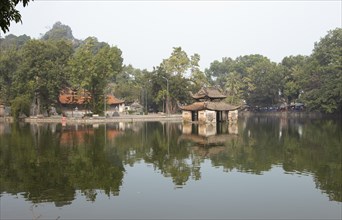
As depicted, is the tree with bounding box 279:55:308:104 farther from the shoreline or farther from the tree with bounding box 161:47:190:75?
the shoreline

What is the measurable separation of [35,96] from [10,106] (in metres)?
8.76

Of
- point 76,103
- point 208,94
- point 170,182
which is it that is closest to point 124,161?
point 170,182

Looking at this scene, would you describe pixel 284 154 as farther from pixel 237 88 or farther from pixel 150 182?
pixel 237 88

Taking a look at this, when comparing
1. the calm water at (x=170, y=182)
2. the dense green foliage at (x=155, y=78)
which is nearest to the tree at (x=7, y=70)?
the dense green foliage at (x=155, y=78)

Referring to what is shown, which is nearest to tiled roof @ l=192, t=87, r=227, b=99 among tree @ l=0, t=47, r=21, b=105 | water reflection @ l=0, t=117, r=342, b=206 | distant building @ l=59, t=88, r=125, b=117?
distant building @ l=59, t=88, r=125, b=117

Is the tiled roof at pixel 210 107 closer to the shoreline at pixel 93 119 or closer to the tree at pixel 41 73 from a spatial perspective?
the shoreline at pixel 93 119

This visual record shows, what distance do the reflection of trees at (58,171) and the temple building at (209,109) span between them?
118 feet

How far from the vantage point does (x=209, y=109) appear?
64688 millimetres

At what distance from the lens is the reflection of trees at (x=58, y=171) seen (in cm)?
1647

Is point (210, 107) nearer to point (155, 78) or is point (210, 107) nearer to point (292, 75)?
point (155, 78)

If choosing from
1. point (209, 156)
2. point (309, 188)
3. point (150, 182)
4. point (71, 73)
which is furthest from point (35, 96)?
point (309, 188)

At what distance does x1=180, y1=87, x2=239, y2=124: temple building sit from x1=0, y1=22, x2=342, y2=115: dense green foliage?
36.6ft

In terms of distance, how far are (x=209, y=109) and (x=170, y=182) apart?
1845 inches

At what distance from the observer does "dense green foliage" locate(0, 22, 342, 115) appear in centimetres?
6838
